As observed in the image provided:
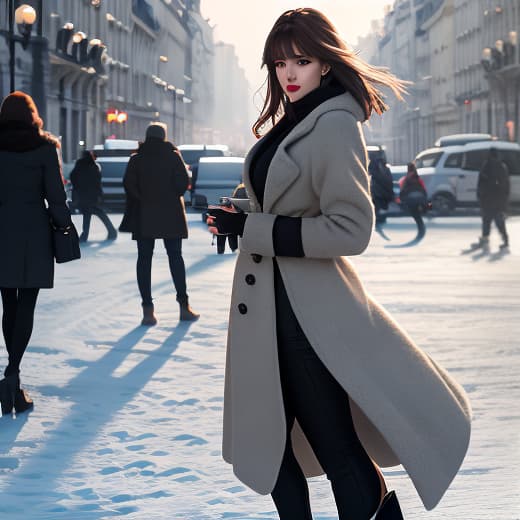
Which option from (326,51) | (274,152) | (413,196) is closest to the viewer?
(326,51)

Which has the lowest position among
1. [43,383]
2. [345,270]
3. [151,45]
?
[43,383]

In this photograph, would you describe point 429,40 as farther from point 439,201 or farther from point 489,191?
point 489,191

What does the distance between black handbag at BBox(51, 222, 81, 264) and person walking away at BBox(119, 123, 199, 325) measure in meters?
3.61

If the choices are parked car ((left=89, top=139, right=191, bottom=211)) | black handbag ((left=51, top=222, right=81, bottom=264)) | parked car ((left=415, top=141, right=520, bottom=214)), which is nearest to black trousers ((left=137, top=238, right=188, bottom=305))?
black handbag ((left=51, top=222, right=81, bottom=264))

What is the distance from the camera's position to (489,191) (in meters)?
20.2

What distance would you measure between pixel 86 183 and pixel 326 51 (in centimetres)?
1817

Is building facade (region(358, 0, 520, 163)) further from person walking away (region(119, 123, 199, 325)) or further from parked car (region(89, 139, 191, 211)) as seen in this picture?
person walking away (region(119, 123, 199, 325))

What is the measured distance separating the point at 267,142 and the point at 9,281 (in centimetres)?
345

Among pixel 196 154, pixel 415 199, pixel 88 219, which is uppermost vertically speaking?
pixel 196 154

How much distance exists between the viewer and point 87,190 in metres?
21.3

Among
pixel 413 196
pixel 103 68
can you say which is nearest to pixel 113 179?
pixel 413 196

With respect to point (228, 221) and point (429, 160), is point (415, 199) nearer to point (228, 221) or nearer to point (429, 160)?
point (429, 160)

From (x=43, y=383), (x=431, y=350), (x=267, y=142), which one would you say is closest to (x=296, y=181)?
(x=267, y=142)

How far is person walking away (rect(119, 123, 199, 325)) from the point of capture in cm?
1066
